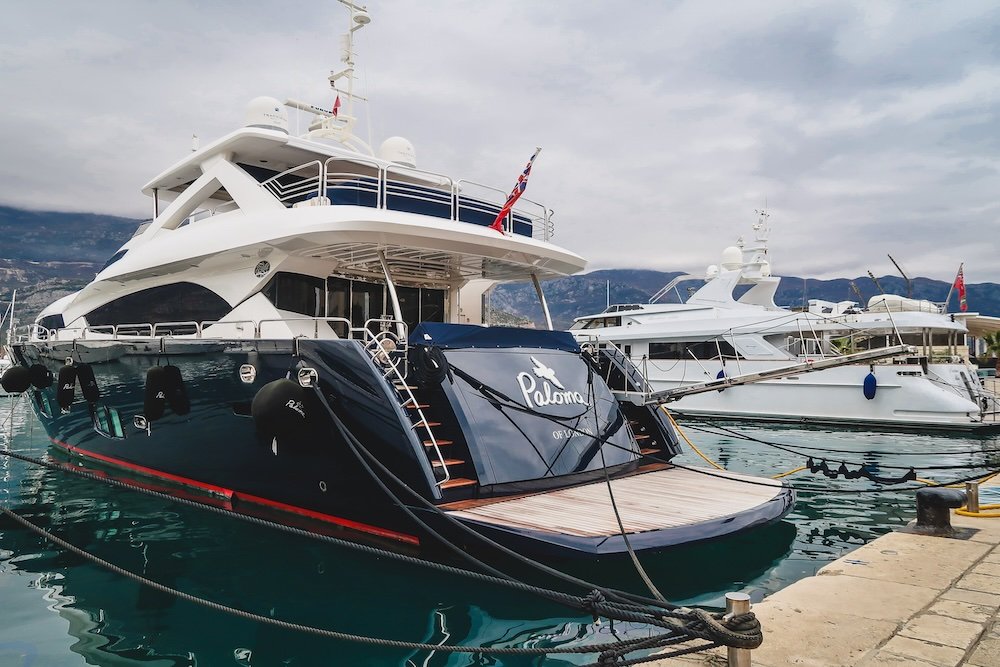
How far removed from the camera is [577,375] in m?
9.02

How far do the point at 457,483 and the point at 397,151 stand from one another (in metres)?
8.20


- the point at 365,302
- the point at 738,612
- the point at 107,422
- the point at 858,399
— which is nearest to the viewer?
the point at 738,612

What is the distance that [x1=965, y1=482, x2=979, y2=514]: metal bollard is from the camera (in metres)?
7.84

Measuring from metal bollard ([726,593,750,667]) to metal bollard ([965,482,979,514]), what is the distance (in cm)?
585

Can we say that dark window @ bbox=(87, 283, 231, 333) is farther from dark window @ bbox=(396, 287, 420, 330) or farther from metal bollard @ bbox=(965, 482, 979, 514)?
metal bollard @ bbox=(965, 482, 979, 514)

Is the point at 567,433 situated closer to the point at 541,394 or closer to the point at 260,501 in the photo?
the point at 541,394

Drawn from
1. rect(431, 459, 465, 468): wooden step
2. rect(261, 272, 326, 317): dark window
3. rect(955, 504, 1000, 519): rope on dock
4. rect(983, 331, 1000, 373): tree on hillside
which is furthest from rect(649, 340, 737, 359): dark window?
rect(983, 331, 1000, 373): tree on hillside

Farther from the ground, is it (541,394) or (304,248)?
(304,248)

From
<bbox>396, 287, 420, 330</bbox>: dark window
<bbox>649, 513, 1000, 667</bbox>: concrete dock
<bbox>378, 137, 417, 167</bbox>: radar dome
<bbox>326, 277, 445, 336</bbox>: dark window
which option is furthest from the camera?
<bbox>378, 137, 417, 167</bbox>: radar dome

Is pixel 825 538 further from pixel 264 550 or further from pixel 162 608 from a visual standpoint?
pixel 162 608

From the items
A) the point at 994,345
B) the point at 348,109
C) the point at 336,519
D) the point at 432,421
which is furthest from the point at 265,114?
the point at 994,345

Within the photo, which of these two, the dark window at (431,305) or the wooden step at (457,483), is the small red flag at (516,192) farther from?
the wooden step at (457,483)

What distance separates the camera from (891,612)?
4.75 metres

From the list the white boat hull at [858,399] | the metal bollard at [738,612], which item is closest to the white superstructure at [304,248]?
the metal bollard at [738,612]
